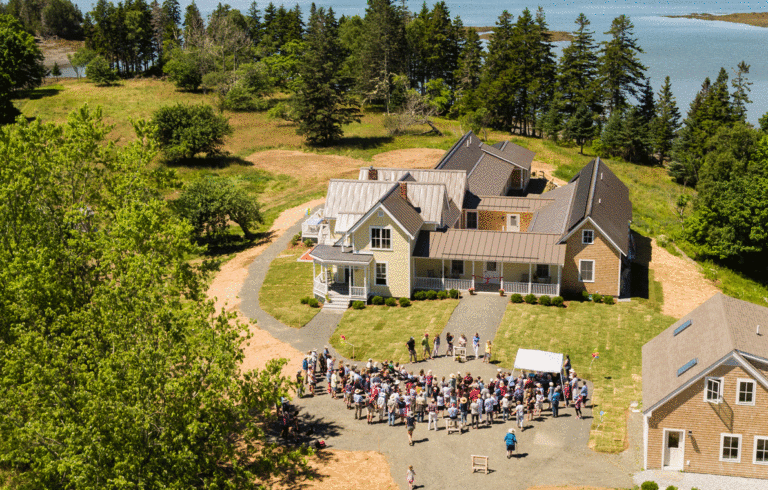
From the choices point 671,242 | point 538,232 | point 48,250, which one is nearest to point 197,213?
point 538,232

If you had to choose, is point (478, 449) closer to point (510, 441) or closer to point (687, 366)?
point (510, 441)

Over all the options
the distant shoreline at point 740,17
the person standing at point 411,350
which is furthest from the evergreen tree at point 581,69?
the distant shoreline at point 740,17

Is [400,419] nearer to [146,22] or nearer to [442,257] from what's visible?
[442,257]

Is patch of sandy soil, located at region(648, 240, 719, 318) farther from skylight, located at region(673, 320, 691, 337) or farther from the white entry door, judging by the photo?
skylight, located at region(673, 320, 691, 337)

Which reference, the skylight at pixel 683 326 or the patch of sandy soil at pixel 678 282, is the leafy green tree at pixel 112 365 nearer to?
the skylight at pixel 683 326

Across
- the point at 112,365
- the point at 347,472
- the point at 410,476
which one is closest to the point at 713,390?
the point at 410,476

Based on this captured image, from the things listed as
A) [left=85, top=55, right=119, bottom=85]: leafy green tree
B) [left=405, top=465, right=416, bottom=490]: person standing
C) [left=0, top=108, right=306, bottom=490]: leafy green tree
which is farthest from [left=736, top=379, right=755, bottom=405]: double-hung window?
[left=85, top=55, right=119, bottom=85]: leafy green tree
